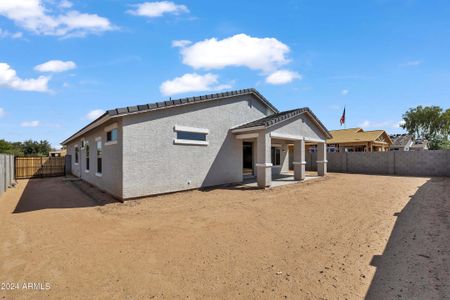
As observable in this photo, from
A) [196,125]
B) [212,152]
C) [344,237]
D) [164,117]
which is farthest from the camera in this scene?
[212,152]

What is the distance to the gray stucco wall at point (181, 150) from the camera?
10.4 m

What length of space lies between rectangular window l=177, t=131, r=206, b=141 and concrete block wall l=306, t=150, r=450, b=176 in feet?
52.6

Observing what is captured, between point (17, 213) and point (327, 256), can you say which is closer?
point (327, 256)

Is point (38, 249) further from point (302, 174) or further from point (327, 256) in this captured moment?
point (302, 174)

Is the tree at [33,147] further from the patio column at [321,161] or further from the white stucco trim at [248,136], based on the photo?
the patio column at [321,161]

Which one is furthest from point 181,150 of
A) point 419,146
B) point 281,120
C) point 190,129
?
point 419,146

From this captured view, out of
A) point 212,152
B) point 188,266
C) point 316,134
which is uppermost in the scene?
point 316,134

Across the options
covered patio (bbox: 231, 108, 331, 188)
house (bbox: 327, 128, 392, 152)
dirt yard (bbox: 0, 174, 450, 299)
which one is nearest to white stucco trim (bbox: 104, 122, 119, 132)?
dirt yard (bbox: 0, 174, 450, 299)

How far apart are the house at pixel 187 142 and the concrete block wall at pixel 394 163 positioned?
7.20m

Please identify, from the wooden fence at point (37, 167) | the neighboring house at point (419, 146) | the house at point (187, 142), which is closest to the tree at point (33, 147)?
the wooden fence at point (37, 167)

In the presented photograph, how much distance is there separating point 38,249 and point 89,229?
1.44 metres

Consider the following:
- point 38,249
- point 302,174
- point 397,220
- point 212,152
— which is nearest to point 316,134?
point 302,174

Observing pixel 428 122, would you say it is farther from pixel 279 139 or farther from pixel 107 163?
pixel 107 163

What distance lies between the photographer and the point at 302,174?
16219 mm
